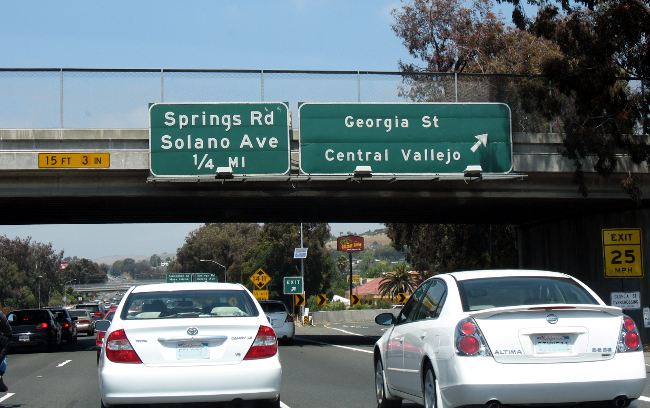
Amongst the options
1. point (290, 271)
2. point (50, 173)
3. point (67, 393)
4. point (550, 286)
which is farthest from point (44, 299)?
point (550, 286)

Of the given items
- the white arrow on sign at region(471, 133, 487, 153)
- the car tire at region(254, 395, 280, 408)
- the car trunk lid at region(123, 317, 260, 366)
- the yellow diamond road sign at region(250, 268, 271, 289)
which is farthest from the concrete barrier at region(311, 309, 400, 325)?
the car trunk lid at region(123, 317, 260, 366)

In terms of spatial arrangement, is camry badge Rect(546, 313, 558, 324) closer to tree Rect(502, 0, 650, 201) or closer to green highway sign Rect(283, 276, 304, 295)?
tree Rect(502, 0, 650, 201)

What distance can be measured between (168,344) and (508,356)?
3408 mm

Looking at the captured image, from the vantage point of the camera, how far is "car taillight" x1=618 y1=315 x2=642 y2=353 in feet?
28.9

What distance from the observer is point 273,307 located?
30516 millimetres

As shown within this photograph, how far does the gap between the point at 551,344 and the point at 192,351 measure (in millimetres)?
3553

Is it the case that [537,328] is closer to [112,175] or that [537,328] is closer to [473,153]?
[473,153]

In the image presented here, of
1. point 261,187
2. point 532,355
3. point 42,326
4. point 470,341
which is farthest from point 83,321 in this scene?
point 532,355

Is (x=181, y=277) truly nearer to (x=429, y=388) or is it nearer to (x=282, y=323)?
(x=282, y=323)

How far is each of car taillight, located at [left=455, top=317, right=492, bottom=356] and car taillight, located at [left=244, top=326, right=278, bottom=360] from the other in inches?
86.4

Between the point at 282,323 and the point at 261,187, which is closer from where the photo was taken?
the point at 261,187

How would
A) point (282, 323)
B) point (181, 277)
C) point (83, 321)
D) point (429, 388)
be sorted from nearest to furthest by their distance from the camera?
1. point (429, 388)
2. point (282, 323)
3. point (83, 321)
4. point (181, 277)

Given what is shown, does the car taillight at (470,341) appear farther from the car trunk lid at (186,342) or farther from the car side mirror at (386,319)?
the car side mirror at (386,319)

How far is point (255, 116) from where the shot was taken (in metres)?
24.1
